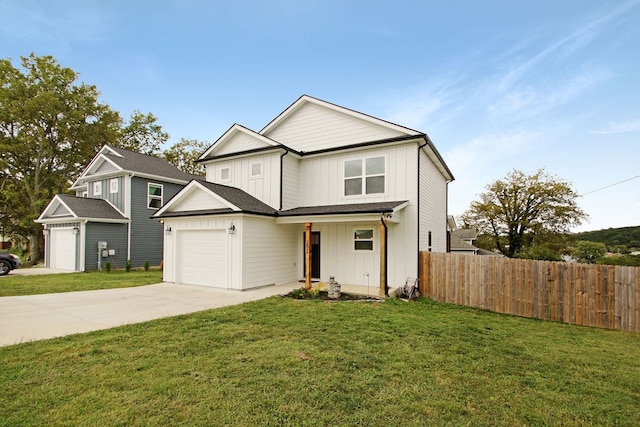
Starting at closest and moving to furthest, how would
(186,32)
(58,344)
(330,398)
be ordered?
(330,398) < (58,344) < (186,32)

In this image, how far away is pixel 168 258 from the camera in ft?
40.3

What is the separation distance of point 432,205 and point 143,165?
55.6ft

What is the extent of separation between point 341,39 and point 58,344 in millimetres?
14642

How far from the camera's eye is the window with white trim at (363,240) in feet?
37.3

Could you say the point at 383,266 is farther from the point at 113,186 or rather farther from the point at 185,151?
the point at 185,151

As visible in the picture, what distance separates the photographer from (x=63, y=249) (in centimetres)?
1767

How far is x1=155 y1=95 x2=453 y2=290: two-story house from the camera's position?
10734 millimetres

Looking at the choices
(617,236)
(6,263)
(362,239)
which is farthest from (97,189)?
(617,236)

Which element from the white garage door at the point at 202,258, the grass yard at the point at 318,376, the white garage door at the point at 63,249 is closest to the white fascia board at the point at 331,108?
the white garage door at the point at 202,258

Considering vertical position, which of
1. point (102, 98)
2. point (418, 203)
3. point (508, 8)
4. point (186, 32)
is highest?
point (102, 98)

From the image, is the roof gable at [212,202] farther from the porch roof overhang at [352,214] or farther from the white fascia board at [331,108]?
the white fascia board at [331,108]

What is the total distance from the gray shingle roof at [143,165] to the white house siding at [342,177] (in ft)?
36.3

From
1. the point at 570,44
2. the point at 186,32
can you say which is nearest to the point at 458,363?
the point at 570,44

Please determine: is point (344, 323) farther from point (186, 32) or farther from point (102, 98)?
point (102, 98)
